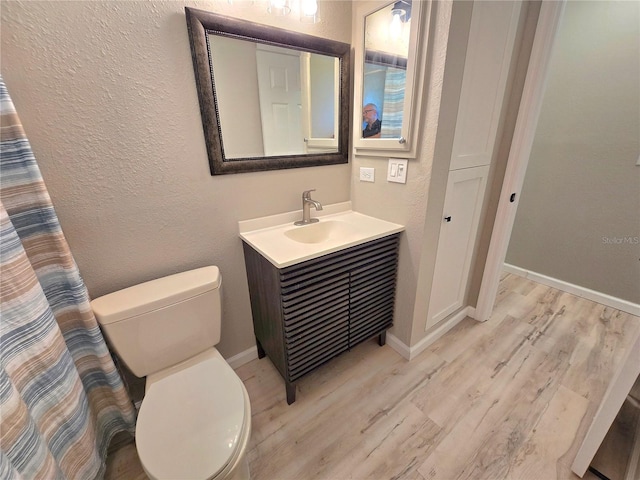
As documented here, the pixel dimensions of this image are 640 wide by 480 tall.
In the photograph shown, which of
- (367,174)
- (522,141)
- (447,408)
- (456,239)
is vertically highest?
(522,141)

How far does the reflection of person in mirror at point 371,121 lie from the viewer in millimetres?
1473

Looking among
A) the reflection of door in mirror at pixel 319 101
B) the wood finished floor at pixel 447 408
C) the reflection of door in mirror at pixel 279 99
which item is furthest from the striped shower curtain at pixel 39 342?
the reflection of door in mirror at pixel 319 101

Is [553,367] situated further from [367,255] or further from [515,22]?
[515,22]

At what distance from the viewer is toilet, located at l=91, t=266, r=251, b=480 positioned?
831mm

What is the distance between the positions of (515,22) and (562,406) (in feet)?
6.53

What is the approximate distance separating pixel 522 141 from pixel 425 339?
4.39 feet

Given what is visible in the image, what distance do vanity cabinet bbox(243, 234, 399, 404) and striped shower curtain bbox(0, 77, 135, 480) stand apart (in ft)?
2.17

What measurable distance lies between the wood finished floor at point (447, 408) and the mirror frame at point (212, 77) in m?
1.23

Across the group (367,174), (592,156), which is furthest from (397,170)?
(592,156)

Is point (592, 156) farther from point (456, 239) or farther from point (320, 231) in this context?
point (320, 231)

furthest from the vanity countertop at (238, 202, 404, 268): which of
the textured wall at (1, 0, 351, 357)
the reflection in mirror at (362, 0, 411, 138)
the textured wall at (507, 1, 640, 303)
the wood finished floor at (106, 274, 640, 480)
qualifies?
the textured wall at (507, 1, 640, 303)

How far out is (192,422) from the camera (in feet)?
2.99

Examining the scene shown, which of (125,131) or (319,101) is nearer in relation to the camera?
(125,131)

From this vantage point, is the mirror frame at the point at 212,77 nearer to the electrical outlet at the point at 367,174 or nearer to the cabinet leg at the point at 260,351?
the electrical outlet at the point at 367,174
